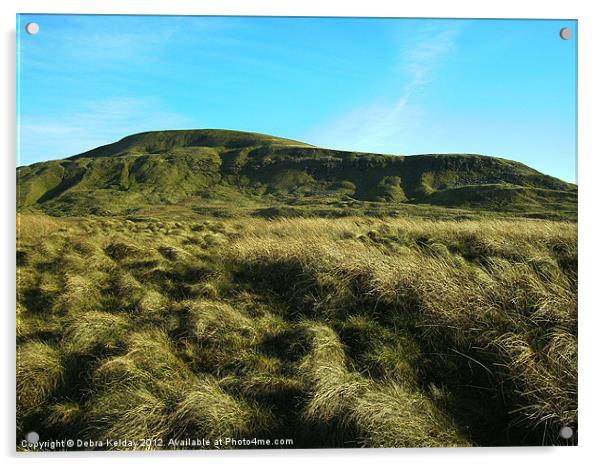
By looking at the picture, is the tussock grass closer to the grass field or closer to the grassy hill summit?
A: the grass field

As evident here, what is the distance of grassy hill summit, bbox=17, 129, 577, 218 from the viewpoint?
9.98m

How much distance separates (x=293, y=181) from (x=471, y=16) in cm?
1674

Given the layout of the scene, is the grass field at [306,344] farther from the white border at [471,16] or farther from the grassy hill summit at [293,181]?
the grassy hill summit at [293,181]

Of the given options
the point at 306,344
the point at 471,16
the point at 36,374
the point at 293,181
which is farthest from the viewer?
the point at 293,181

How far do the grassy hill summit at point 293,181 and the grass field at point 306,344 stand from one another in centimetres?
→ 148

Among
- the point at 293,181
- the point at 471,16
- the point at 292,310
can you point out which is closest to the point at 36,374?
the point at 292,310

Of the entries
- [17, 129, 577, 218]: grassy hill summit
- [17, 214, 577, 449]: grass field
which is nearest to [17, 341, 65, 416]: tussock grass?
[17, 214, 577, 449]: grass field

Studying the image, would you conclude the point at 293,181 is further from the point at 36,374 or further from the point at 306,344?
the point at 36,374

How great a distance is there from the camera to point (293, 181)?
20547 millimetres

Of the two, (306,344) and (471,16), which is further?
(471,16)

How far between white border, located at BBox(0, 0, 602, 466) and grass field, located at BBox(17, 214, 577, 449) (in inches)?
6.5

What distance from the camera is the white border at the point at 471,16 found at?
351 cm
